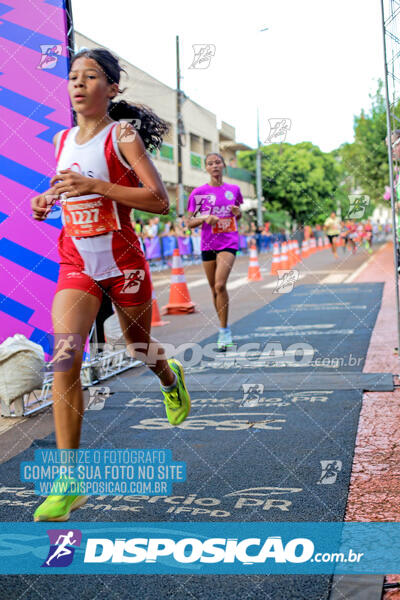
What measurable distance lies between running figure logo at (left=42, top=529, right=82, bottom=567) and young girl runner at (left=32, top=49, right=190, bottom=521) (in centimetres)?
13

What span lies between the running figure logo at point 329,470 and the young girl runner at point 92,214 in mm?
1145

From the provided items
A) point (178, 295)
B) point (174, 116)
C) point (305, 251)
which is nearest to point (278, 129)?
point (178, 295)

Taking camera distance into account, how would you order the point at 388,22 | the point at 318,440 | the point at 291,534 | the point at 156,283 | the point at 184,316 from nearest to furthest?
the point at 291,534
the point at 318,440
the point at 388,22
the point at 184,316
the point at 156,283

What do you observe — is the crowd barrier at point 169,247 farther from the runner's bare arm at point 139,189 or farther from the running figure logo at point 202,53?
the runner's bare arm at point 139,189

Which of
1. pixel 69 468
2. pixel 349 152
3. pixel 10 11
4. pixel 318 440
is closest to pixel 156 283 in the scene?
pixel 10 11

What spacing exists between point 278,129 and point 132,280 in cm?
366

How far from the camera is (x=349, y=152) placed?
42.2m

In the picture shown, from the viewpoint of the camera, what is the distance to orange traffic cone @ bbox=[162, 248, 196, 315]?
11680mm

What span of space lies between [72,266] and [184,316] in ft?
27.4

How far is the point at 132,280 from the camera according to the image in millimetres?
3203

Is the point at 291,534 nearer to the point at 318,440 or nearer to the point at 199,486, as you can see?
the point at 199,486

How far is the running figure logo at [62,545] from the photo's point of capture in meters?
2.77

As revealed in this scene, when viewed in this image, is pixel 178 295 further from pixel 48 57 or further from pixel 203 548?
pixel 203 548

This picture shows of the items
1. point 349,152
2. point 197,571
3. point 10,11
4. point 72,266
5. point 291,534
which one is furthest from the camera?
point 349,152
